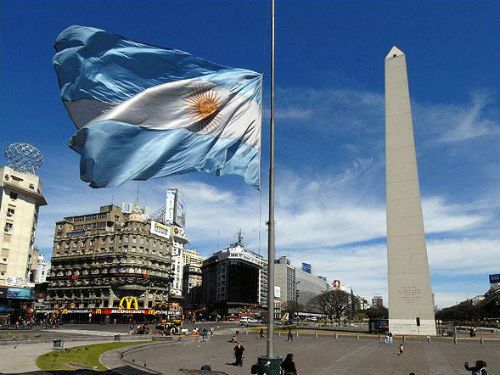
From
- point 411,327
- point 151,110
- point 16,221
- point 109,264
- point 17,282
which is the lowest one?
point 411,327

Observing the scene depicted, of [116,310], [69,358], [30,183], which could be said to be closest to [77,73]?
[69,358]

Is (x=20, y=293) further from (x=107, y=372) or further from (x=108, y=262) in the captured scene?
(x=107, y=372)

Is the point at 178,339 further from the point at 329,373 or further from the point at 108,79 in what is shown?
the point at 108,79

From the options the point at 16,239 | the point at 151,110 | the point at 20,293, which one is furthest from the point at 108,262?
the point at 151,110

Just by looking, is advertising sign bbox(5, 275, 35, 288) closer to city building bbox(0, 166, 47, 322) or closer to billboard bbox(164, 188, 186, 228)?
city building bbox(0, 166, 47, 322)

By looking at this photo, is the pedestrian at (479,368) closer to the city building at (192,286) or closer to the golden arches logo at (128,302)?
the golden arches logo at (128,302)

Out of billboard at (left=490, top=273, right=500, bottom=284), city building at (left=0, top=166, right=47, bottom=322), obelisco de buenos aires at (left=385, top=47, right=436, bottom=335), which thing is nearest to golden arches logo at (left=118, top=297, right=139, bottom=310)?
city building at (left=0, top=166, right=47, bottom=322)

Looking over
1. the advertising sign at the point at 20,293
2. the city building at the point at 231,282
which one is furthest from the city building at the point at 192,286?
the advertising sign at the point at 20,293
